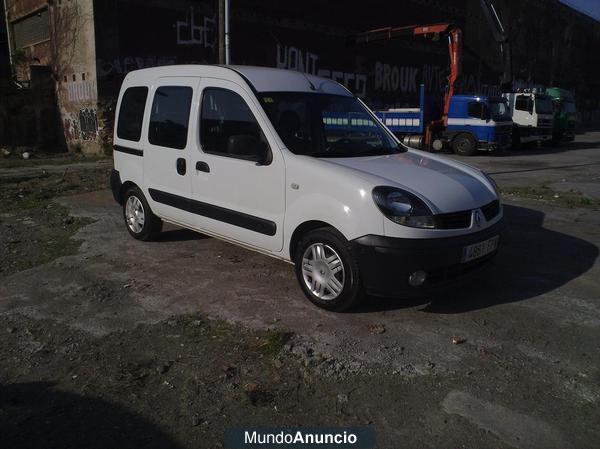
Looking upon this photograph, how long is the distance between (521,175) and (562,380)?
10.4 meters

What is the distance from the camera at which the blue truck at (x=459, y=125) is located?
17828mm

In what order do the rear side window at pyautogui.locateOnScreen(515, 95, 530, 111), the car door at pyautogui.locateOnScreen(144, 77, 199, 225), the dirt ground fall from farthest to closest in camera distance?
the rear side window at pyautogui.locateOnScreen(515, 95, 530, 111)
the car door at pyautogui.locateOnScreen(144, 77, 199, 225)
the dirt ground

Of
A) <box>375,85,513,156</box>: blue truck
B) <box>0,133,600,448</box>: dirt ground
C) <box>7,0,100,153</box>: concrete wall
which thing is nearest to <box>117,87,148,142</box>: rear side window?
<box>0,133,600,448</box>: dirt ground

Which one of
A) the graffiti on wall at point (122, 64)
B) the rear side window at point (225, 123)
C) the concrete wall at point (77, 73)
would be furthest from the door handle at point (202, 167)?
the concrete wall at point (77, 73)

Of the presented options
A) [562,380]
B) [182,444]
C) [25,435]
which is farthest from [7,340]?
[562,380]

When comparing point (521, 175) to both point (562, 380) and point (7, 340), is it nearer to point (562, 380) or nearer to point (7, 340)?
point (562, 380)

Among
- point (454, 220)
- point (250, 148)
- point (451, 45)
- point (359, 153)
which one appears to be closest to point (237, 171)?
point (250, 148)

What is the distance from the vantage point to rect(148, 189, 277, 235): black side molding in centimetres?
448

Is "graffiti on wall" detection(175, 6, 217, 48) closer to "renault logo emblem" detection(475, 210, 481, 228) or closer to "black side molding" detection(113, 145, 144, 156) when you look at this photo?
"black side molding" detection(113, 145, 144, 156)

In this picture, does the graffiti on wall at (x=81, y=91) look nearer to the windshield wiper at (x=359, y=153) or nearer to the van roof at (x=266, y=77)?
the van roof at (x=266, y=77)

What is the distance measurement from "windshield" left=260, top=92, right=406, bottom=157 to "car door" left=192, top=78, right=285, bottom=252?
17 centimetres

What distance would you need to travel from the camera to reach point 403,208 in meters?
3.74

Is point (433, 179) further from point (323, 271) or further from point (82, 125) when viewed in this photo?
point (82, 125)

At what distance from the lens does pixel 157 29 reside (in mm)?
16984
